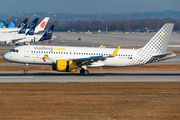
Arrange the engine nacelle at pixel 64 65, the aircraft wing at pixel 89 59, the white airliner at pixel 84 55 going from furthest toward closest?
the white airliner at pixel 84 55 → the aircraft wing at pixel 89 59 → the engine nacelle at pixel 64 65

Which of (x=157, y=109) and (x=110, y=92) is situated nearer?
(x=157, y=109)

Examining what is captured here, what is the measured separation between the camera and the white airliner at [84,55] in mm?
44250

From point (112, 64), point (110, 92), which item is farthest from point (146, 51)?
point (110, 92)

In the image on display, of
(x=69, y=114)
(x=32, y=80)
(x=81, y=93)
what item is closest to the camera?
(x=69, y=114)

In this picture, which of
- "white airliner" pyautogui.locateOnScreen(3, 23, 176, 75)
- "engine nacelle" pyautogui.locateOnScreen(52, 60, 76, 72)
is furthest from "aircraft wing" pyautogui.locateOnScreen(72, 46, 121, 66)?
"engine nacelle" pyautogui.locateOnScreen(52, 60, 76, 72)

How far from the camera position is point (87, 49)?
46.2 m

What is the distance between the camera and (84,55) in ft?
150

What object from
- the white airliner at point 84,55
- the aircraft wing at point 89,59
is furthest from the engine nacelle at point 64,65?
the aircraft wing at point 89,59

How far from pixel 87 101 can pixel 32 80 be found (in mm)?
13676

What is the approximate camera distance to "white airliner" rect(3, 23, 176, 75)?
145 ft

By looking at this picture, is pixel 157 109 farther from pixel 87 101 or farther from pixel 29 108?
pixel 29 108

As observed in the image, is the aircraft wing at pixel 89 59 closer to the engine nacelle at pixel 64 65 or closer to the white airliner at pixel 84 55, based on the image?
the white airliner at pixel 84 55

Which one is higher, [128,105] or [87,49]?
[87,49]

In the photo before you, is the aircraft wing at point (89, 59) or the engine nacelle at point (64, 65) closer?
the engine nacelle at point (64, 65)
